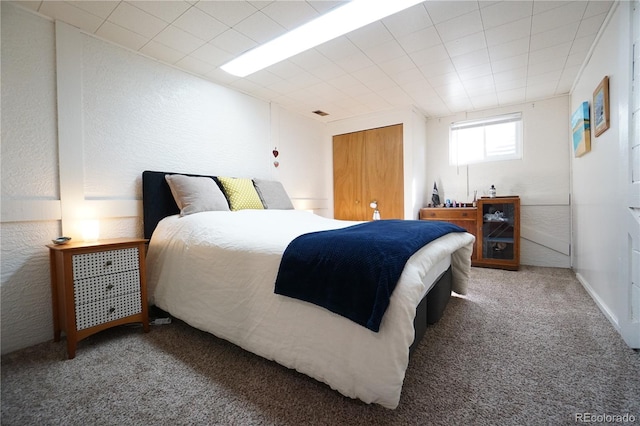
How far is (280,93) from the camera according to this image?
3465mm

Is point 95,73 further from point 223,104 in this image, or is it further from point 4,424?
point 4,424

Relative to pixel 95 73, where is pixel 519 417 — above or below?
below

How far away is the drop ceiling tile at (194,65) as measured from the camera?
2627mm

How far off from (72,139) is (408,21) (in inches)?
108

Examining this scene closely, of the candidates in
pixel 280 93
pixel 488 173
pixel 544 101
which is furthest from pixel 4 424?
pixel 544 101

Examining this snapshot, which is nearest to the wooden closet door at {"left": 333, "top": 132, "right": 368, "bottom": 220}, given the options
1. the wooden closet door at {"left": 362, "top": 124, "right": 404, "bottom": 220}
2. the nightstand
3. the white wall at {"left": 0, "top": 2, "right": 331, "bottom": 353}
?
the wooden closet door at {"left": 362, "top": 124, "right": 404, "bottom": 220}

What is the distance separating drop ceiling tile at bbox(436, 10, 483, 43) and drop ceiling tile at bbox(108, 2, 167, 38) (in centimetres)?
221

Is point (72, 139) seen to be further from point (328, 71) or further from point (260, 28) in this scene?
point (328, 71)

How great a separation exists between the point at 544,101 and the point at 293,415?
4818mm

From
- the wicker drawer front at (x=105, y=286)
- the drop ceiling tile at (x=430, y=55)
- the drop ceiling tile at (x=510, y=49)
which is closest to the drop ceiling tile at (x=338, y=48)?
the drop ceiling tile at (x=430, y=55)

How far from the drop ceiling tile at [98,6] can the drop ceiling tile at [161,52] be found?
386 millimetres

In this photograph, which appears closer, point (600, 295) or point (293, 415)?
point (293, 415)

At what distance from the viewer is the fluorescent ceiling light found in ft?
6.55

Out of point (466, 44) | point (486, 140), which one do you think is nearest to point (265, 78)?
point (466, 44)
